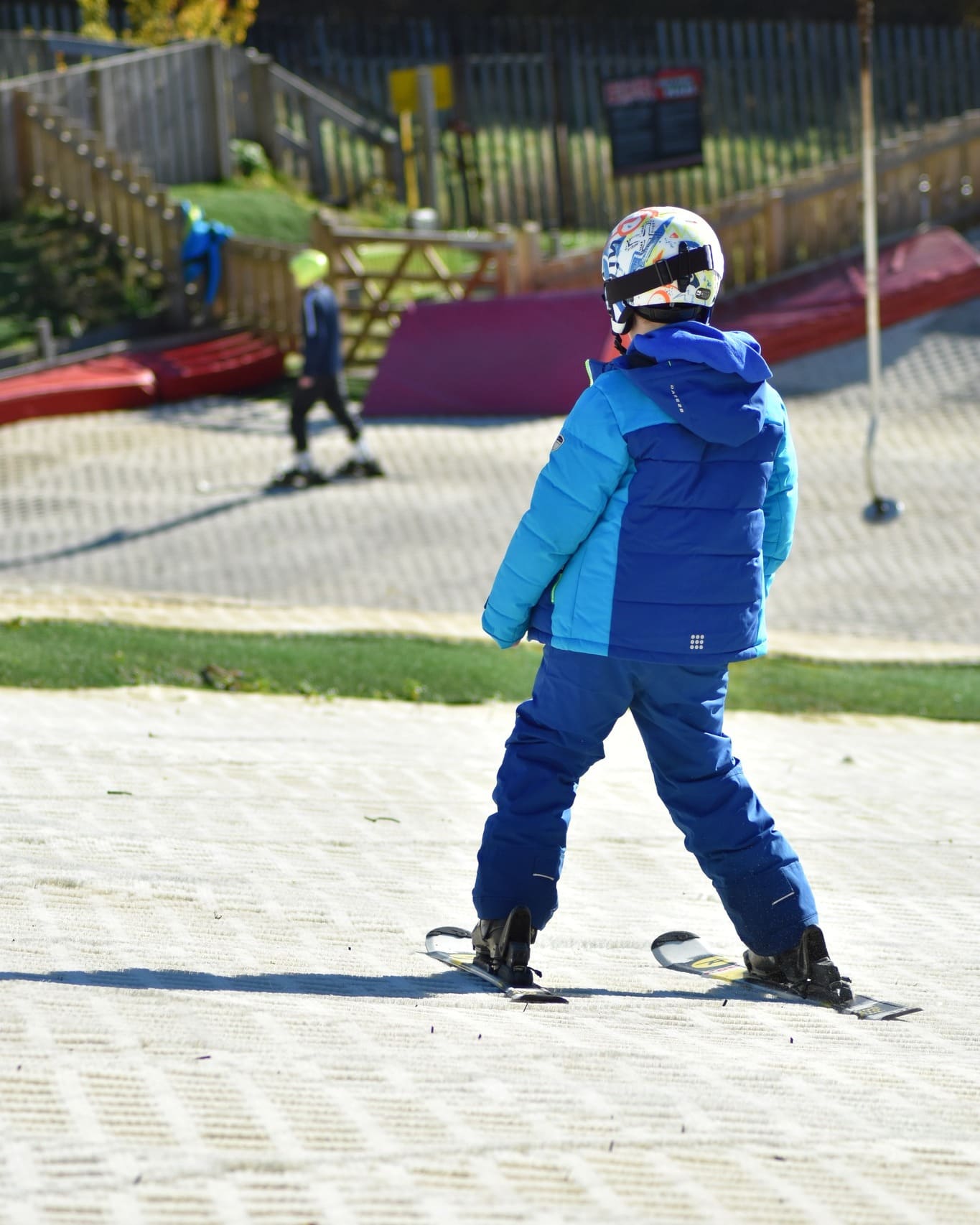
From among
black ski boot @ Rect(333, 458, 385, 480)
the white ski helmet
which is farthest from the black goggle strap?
black ski boot @ Rect(333, 458, 385, 480)

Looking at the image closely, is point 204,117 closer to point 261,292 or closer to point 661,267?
point 261,292

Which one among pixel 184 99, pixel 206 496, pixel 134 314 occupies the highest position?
pixel 184 99

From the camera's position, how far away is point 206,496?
12664 mm

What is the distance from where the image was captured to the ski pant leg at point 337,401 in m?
12.8

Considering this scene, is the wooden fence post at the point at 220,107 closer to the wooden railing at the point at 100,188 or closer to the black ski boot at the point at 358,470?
the wooden railing at the point at 100,188

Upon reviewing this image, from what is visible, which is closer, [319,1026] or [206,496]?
[319,1026]

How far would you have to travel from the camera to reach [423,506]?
12328mm

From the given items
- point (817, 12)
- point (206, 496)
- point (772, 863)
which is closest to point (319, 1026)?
point (772, 863)

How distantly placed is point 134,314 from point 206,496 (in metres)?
5.07

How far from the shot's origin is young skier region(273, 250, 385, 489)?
41.8ft

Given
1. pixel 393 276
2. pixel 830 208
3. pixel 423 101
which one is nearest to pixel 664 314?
pixel 393 276

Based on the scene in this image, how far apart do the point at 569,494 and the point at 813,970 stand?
130 centimetres

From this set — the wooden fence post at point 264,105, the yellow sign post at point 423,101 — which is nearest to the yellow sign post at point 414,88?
the yellow sign post at point 423,101

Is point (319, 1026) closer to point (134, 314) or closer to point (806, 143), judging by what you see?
point (134, 314)
